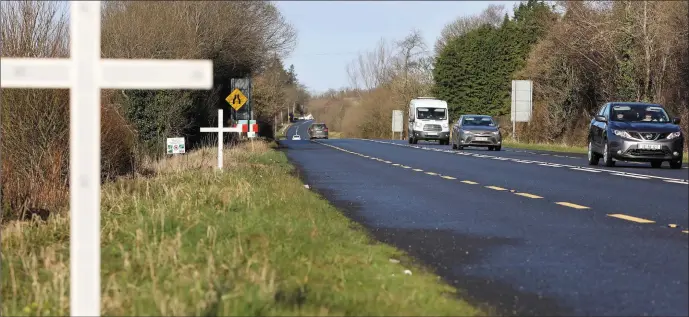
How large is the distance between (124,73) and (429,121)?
178ft

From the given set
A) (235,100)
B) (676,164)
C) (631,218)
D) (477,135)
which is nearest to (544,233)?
(631,218)

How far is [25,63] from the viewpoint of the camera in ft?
13.4

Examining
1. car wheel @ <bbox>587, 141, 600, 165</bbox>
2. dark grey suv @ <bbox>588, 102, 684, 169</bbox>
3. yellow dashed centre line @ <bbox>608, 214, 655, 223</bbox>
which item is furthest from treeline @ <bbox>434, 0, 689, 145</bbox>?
yellow dashed centre line @ <bbox>608, 214, 655, 223</bbox>

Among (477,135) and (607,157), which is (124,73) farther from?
(477,135)

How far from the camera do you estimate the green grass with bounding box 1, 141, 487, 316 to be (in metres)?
6.02

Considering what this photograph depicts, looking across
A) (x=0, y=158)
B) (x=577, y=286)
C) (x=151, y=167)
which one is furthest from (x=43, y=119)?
(x=577, y=286)

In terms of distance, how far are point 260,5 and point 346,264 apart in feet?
172

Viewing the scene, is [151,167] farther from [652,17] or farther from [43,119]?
[652,17]

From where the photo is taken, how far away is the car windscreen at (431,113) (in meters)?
58.5

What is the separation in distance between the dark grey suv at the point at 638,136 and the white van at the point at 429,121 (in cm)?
3180

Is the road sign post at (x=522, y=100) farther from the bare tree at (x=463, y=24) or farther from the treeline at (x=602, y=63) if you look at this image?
the bare tree at (x=463, y=24)

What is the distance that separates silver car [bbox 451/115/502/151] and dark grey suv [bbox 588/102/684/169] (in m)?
16.5

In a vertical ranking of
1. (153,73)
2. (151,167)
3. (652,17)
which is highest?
(652,17)

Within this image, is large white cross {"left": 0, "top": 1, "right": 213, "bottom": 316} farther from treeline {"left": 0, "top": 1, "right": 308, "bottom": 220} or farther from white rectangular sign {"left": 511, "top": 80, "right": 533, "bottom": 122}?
white rectangular sign {"left": 511, "top": 80, "right": 533, "bottom": 122}
